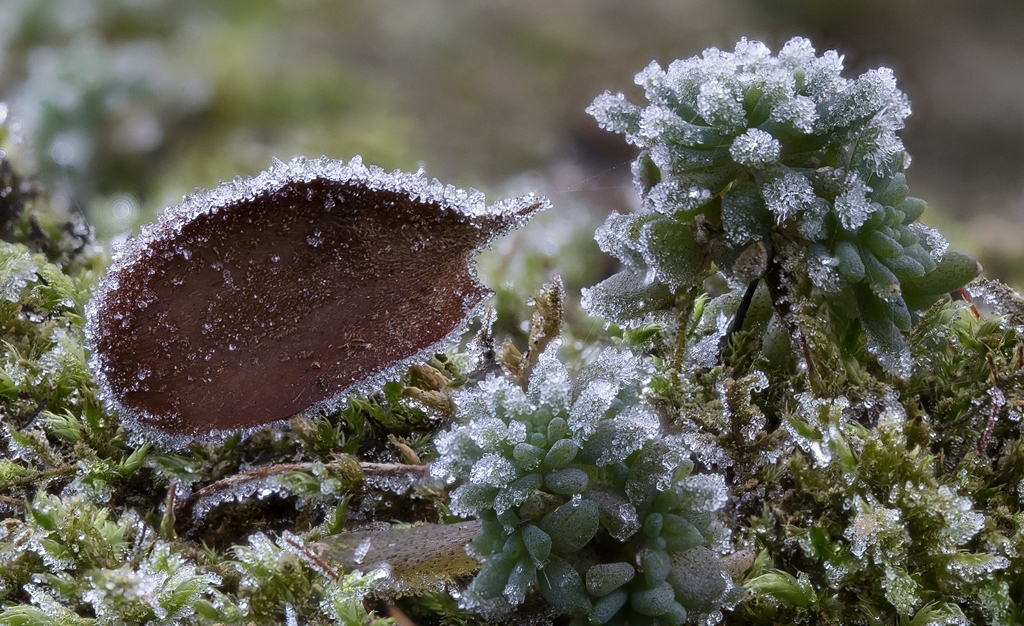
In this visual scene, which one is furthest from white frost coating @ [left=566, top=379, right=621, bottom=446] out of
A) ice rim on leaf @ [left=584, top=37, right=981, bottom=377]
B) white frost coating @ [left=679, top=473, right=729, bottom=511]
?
ice rim on leaf @ [left=584, top=37, right=981, bottom=377]

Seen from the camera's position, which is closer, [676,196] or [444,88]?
[676,196]

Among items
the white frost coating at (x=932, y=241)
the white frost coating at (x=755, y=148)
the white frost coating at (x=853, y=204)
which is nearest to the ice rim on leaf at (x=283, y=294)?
the white frost coating at (x=755, y=148)

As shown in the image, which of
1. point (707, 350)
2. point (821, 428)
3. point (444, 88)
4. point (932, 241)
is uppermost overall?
point (444, 88)

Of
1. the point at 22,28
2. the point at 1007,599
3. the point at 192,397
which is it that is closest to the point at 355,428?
the point at 192,397

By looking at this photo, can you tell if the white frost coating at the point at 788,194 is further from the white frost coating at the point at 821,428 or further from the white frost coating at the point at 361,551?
the white frost coating at the point at 361,551

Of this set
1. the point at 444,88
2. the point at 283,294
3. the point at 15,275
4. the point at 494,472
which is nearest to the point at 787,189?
the point at 494,472

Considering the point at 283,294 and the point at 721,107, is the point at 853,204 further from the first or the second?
the point at 283,294

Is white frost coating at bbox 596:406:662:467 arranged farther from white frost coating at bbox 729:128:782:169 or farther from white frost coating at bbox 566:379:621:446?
white frost coating at bbox 729:128:782:169
